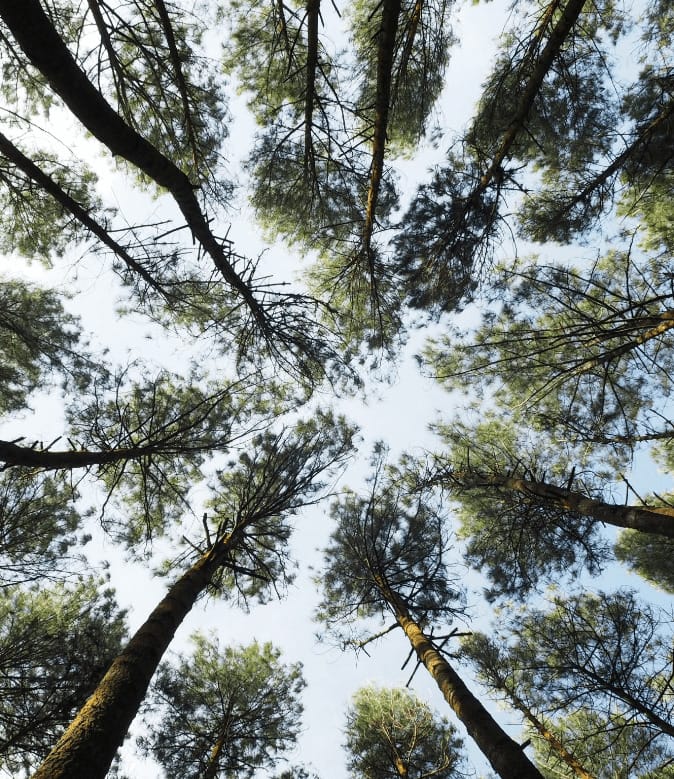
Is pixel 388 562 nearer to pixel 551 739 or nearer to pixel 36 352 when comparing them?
pixel 551 739

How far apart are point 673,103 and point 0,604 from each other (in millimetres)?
10249

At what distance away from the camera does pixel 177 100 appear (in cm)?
435

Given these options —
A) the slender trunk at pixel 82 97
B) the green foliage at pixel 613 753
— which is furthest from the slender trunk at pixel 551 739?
the slender trunk at pixel 82 97

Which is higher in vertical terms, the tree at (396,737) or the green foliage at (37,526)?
the green foliage at (37,526)

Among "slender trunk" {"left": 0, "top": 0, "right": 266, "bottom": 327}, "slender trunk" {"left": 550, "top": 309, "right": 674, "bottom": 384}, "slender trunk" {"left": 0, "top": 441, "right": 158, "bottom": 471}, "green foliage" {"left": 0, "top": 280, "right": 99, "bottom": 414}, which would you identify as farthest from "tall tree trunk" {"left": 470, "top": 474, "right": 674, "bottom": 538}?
"green foliage" {"left": 0, "top": 280, "right": 99, "bottom": 414}

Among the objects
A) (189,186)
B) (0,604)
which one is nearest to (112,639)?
(0,604)

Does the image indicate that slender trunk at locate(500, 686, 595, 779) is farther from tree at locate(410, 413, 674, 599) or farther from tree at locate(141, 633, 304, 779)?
tree at locate(141, 633, 304, 779)

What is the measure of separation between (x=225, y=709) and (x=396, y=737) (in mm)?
2766

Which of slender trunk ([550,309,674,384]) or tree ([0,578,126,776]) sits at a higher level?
→ tree ([0,578,126,776])

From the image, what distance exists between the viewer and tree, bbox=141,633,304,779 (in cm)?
609

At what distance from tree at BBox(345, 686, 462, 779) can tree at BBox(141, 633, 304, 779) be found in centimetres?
118

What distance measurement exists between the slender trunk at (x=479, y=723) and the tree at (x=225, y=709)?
3763 mm

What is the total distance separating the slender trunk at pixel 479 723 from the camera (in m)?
2.39

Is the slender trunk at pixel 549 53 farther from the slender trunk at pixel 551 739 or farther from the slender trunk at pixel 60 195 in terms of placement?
the slender trunk at pixel 551 739
